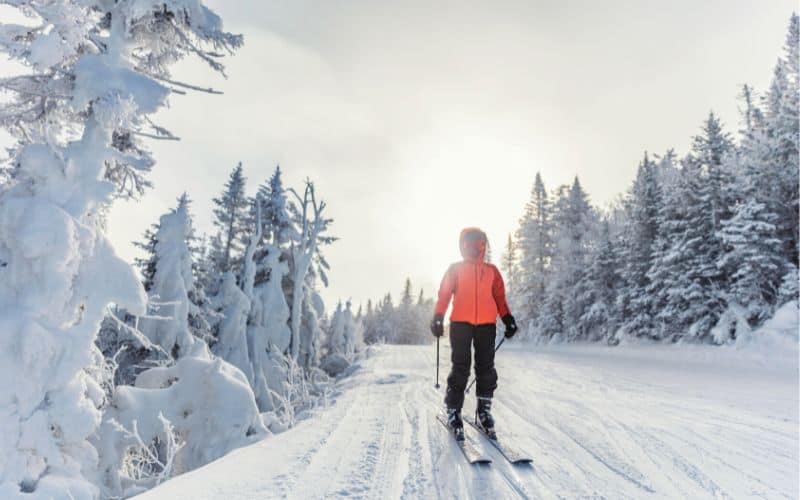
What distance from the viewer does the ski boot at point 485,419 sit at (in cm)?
379

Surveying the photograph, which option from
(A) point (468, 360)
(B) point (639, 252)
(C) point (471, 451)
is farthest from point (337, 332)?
(C) point (471, 451)

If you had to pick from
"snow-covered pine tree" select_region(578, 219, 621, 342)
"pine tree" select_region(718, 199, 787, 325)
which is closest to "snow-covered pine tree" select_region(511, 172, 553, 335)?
"snow-covered pine tree" select_region(578, 219, 621, 342)

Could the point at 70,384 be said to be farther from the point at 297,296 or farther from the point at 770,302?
the point at 770,302

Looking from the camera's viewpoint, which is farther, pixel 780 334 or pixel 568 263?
pixel 568 263

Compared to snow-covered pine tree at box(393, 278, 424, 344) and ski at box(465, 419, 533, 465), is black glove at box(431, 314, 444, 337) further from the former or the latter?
snow-covered pine tree at box(393, 278, 424, 344)

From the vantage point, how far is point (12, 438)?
4352 mm

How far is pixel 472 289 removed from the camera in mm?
4355

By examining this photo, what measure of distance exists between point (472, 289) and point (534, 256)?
4317 centimetres

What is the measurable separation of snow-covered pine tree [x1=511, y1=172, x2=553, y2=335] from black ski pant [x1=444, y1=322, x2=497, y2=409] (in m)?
40.1

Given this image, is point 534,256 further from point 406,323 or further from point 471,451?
point 406,323

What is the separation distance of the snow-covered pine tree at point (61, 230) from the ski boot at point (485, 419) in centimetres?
410

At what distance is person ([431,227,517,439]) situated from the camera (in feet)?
13.9

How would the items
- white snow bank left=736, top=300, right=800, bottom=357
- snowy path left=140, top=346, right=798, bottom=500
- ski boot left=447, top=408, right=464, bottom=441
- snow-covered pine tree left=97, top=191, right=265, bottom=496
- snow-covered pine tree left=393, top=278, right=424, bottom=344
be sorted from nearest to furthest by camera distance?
snowy path left=140, top=346, right=798, bottom=500 < ski boot left=447, top=408, right=464, bottom=441 < snow-covered pine tree left=97, top=191, right=265, bottom=496 < white snow bank left=736, top=300, right=800, bottom=357 < snow-covered pine tree left=393, top=278, right=424, bottom=344

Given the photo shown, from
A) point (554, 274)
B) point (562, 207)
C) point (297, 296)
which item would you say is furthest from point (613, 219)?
point (297, 296)
